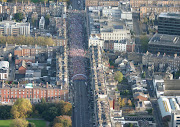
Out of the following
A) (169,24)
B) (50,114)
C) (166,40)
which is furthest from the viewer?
(169,24)

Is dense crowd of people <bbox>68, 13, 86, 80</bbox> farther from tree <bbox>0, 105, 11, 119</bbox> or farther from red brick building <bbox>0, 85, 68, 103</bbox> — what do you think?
tree <bbox>0, 105, 11, 119</bbox>

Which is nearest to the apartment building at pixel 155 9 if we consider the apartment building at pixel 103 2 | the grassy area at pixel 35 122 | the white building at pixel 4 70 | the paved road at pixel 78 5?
the apartment building at pixel 103 2

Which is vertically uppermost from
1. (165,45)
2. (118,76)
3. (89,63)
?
(165,45)

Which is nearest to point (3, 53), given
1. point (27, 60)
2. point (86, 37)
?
point (27, 60)

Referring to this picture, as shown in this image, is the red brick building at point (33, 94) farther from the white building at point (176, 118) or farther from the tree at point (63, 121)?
the white building at point (176, 118)

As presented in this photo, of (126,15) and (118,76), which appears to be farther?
(126,15)

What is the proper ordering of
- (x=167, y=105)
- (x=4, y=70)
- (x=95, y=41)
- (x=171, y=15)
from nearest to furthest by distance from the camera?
1. (x=167, y=105)
2. (x=4, y=70)
3. (x=95, y=41)
4. (x=171, y=15)

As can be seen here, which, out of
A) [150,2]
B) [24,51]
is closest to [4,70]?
[24,51]

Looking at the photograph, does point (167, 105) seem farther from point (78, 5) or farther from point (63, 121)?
point (78, 5)
